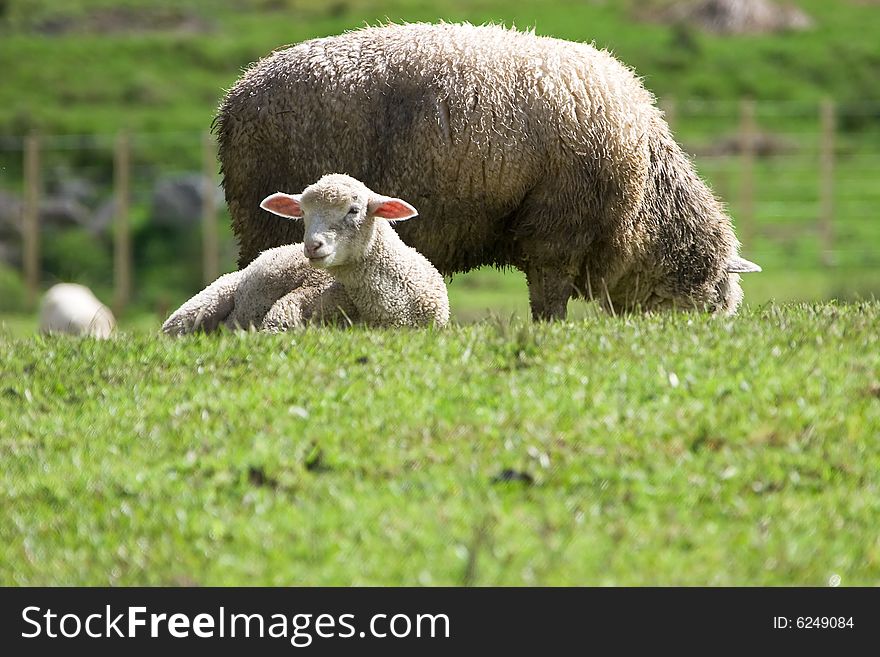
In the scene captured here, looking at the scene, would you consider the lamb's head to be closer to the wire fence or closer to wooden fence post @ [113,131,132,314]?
the wire fence

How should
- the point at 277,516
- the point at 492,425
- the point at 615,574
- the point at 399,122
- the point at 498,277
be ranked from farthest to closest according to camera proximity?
the point at 498,277
the point at 399,122
the point at 492,425
the point at 277,516
the point at 615,574

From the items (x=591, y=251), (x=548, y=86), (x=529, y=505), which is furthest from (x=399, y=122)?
(x=529, y=505)

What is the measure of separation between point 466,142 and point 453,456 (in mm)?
3329

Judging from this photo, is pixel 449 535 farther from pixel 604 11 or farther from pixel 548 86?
pixel 604 11

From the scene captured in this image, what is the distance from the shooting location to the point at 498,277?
23.5 meters

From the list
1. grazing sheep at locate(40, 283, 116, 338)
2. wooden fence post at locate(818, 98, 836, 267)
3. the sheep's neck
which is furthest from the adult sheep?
wooden fence post at locate(818, 98, 836, 267)

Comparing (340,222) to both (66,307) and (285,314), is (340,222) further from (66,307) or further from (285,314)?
(66,307)

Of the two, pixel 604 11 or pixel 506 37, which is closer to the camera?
pixel 506 37

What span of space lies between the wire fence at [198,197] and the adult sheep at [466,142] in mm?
12988

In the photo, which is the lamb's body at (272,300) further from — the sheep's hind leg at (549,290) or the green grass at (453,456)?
the sheep's hind leg at (549,290)

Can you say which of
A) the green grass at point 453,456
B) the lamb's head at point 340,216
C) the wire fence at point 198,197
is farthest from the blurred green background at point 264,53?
the green grass at point 453,456

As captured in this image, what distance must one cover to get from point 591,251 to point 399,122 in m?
1.39

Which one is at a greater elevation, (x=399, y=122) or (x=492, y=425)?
(x=399, y=122)

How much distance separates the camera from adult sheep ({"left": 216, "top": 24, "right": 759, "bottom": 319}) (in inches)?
329
